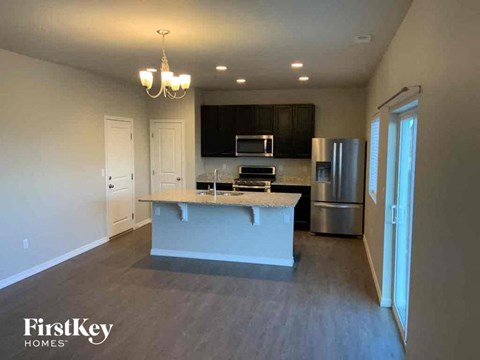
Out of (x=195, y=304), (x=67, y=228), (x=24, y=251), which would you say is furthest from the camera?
(x=67, y=228)

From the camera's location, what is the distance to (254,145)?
7270 millimetres

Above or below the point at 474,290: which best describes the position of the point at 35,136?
above

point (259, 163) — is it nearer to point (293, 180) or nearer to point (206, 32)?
point (293, 180)

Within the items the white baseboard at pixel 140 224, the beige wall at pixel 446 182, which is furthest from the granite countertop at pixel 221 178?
the beige wall at pixel 446 182

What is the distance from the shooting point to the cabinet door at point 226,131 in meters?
7.32

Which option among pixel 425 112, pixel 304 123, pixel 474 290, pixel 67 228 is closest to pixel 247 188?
pixel 304 123

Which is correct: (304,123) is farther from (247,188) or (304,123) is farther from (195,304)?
(195,304)

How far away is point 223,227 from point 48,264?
2.33 meters

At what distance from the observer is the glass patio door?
3.32m

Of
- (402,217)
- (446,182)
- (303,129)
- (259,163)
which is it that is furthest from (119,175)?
(446,182)

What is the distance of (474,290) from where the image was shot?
1.38 metres

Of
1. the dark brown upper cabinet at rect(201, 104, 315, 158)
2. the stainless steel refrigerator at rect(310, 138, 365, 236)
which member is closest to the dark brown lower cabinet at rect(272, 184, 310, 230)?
the stainless steel refrigerator at rect(310, 138, 365, 236)

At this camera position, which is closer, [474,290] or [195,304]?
[474,290]

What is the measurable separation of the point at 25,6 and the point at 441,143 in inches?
119
